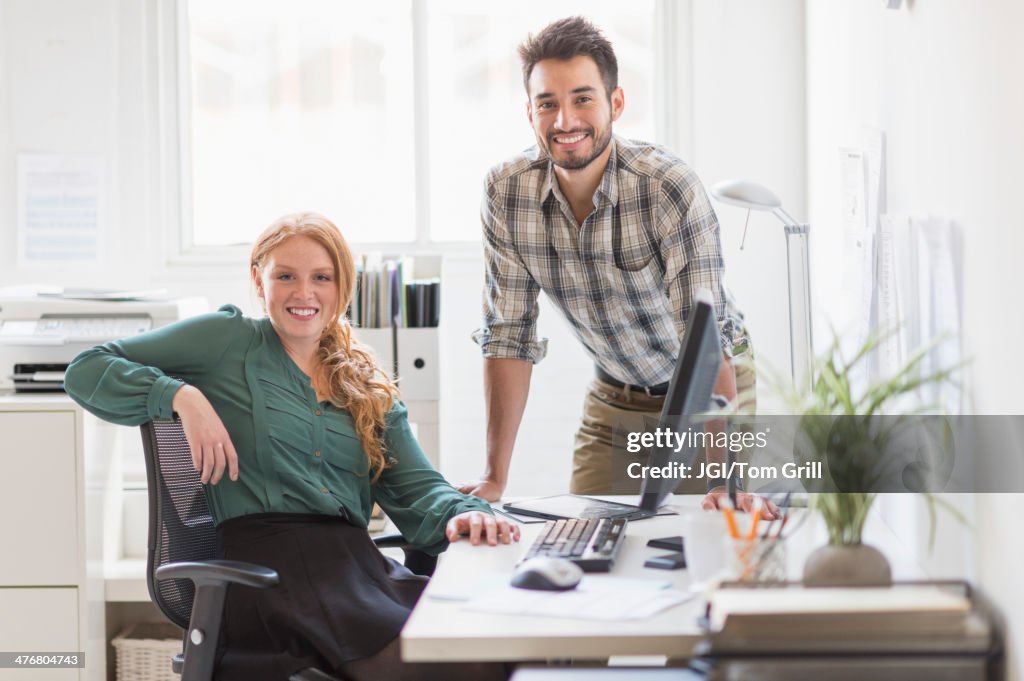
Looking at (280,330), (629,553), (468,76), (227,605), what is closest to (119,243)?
(468,76)

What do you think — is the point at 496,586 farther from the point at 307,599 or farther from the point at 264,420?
the point at 264,420

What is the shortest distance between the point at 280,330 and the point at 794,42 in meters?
2.32

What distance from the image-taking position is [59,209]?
12.4ft

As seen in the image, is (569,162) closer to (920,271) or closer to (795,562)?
(920,271)

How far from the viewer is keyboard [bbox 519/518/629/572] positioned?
1.65 m

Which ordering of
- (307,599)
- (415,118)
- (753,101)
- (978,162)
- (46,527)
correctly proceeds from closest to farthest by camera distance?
(978,162) → (307,599) → (46,527) → (753,101) → (415,118)

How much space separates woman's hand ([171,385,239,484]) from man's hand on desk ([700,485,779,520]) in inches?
32.0

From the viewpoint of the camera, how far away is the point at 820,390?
4.72ft

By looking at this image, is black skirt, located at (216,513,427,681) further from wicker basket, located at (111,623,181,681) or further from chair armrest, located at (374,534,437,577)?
wicker basket, located at (111,623,181,681)

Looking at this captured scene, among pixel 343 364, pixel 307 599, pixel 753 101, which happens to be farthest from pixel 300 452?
pixel 753 101

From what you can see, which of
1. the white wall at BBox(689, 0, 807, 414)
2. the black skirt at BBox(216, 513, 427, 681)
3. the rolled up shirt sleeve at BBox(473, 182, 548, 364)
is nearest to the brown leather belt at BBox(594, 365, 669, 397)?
the rolled up shirt sleeve at BBox(473, 182, 548, 364)

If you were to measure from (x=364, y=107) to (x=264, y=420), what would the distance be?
2.10 meters

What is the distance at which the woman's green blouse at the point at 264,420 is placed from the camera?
6.51 feet

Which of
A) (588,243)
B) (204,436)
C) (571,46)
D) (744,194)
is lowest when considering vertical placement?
(204,436)
